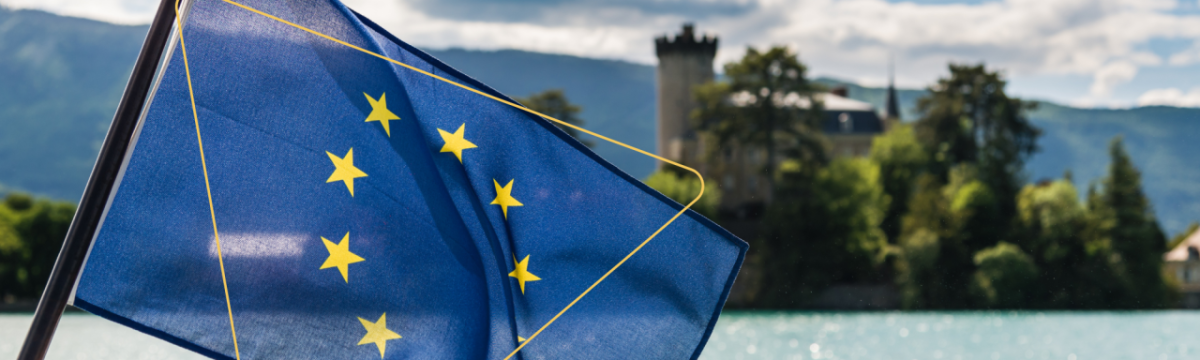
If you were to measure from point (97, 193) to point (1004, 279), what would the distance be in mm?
51364

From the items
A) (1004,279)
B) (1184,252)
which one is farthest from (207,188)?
(1184,252)

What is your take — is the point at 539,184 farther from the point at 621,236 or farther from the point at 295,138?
the point at 295,138

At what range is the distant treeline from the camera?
50750mm

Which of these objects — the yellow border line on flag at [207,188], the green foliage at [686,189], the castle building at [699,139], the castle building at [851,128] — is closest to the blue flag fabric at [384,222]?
the yellow border line on flag at [207,188]

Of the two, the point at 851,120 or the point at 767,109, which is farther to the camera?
the point at 851,120

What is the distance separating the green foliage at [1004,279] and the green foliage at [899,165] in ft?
36.2

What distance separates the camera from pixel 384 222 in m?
3.42

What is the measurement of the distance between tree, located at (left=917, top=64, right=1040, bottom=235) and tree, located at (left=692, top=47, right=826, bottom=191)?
287 inches

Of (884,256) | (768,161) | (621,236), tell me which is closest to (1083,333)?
(884,256)

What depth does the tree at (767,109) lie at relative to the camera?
58.5 metres

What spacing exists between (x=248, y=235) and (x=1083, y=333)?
136 feet

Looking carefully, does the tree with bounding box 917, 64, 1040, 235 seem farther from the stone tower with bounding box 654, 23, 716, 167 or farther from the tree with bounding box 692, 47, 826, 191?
the stone tower with bounding box 654, 23, 716, 167

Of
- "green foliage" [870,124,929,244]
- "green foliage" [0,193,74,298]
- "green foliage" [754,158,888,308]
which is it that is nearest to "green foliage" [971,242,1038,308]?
"green foliage" [754,158,888,308]

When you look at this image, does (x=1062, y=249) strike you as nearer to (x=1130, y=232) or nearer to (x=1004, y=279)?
(x=1130, y=232)
